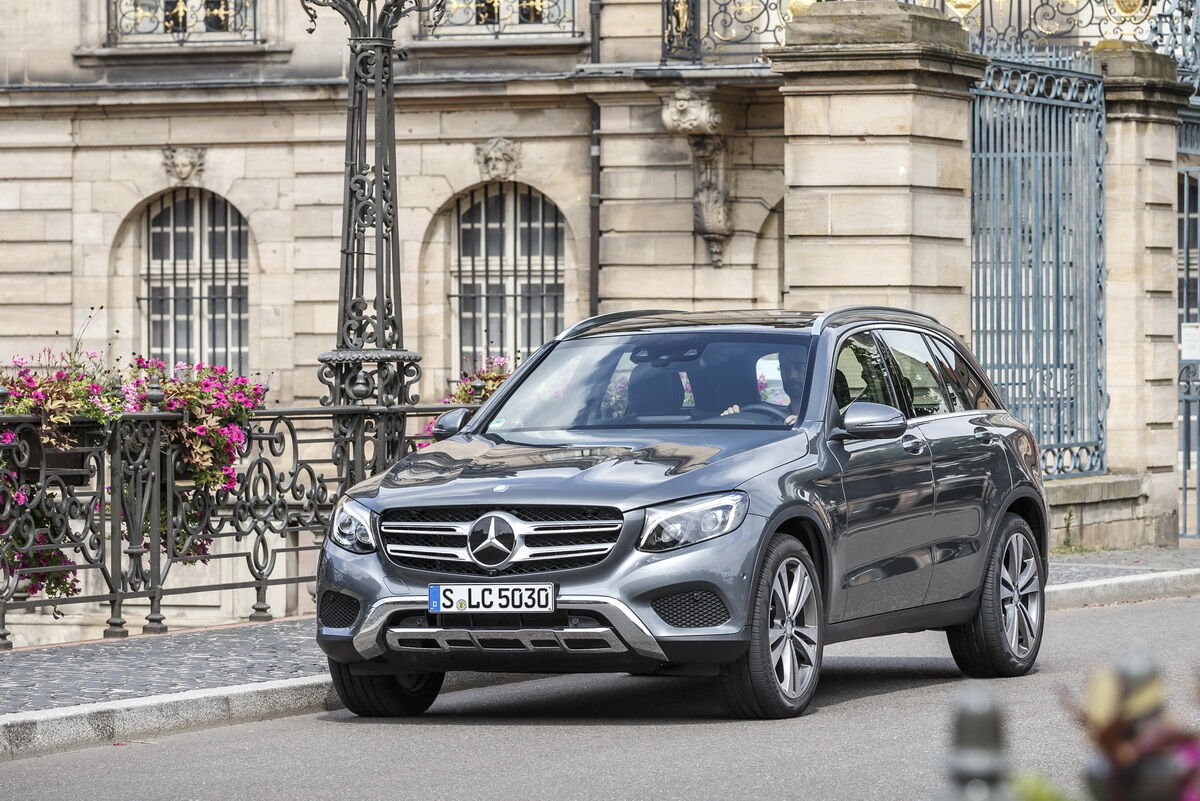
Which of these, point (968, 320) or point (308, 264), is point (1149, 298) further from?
point (308, 264)

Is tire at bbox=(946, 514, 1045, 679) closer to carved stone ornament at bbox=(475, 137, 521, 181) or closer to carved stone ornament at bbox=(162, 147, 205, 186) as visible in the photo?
carved stone ornament at bbox=(475, 137, 521, 181)

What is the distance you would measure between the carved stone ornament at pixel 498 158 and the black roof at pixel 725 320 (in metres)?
18.4

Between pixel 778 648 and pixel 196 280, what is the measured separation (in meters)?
22.3

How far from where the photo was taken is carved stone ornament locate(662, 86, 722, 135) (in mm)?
25734

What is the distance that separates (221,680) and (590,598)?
7.21 ft

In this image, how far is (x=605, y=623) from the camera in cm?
754

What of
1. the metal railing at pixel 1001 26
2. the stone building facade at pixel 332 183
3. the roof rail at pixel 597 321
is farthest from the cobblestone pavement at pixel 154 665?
the stone building facade at pixel 332 183

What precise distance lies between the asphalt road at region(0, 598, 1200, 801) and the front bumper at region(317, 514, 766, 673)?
28cm

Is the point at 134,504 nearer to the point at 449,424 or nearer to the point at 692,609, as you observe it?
the point at 449,424

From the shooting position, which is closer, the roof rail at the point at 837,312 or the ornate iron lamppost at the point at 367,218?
the roof rail at the point at 837,312

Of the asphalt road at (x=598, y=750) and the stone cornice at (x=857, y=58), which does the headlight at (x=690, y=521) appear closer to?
the asphalt road at (x=598, y=750)

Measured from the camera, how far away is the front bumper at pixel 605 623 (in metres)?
7.52

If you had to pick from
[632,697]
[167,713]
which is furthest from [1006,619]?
[167,713]

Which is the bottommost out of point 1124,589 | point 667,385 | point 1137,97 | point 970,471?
point 1124,589
